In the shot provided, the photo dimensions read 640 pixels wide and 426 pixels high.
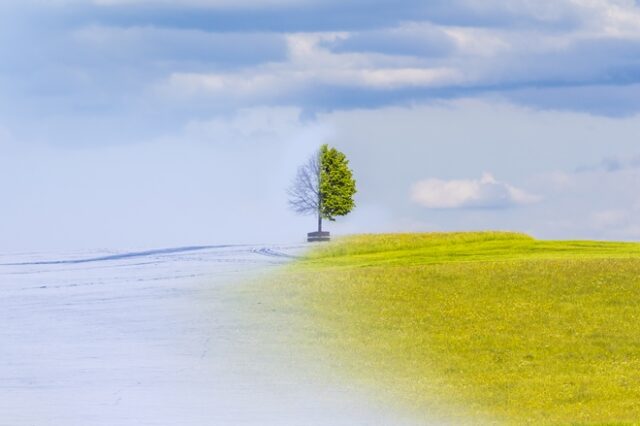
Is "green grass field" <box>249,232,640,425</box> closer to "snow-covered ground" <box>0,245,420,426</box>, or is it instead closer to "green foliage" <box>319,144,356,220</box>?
"snow-covered ground" <box>0,245,420,426</box>

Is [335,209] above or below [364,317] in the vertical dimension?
above

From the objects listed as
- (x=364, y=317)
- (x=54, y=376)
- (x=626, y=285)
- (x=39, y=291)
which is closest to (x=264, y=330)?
(x=364, y=317)

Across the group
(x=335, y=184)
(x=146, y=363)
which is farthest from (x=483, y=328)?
A: (x=335, y=184)

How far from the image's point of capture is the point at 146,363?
44.3 m

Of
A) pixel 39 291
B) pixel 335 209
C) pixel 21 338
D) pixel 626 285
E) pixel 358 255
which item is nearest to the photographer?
pixel 21 338


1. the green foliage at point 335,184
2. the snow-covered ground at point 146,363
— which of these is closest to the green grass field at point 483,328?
the snow-covered ground at point 146,363

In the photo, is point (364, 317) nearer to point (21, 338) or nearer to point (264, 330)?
point (264, 330)

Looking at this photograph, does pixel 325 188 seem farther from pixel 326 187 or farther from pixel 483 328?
pixel 483 328

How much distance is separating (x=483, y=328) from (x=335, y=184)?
50012 mm

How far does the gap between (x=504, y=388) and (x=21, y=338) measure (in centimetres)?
2308

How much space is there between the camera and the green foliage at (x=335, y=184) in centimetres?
9688

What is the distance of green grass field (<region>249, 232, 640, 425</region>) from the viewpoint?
126 ft

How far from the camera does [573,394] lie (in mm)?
38875

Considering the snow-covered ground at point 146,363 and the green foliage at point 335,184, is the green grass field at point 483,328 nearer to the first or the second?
the snow-covered ground at point 146,363
